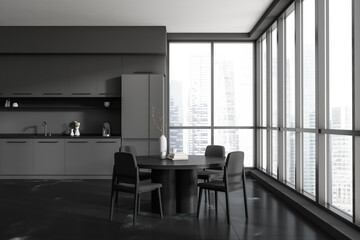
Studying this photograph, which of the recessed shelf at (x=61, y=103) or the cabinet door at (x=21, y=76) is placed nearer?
the cabinet door at (x=21, y=76)

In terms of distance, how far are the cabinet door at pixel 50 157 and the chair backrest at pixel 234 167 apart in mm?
4128

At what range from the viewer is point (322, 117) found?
170 inches

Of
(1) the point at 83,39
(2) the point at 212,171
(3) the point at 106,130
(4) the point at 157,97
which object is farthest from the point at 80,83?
(2) the point at 212,171

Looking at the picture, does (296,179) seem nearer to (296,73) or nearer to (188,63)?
(296,73)

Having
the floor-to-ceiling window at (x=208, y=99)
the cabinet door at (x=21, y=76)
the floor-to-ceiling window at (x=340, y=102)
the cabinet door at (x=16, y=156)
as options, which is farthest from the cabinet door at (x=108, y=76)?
the floor-to-ceiling window at (x=340, y=102)

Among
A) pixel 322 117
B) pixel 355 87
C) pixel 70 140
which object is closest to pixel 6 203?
pixel 70 140

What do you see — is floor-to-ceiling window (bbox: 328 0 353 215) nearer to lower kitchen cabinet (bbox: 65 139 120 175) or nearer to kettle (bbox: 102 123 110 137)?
lower kitchen cabinet (bbox: 65 139 120 175)

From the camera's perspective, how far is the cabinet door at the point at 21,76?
7.30 metres

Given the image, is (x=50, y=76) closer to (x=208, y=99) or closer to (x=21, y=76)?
(x=21, y=76)

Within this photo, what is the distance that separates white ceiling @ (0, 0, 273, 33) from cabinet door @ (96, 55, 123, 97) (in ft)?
2.45

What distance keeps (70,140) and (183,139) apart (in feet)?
7.87

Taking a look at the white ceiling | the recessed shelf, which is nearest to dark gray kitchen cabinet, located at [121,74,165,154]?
the recessed shelf

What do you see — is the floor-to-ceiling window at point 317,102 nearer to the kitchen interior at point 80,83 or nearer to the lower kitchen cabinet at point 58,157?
the kitchen interior at point 80,83

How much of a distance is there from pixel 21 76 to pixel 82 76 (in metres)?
1.23
